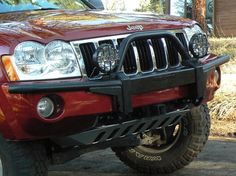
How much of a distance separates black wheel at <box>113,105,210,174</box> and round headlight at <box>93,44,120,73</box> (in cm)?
119

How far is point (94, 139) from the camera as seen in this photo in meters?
3.81

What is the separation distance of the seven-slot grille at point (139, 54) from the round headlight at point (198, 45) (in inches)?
2.8

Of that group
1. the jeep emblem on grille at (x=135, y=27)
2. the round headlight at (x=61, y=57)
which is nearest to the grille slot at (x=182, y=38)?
the jeep emblem on grille at (x=135, y=27)

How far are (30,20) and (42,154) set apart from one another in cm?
100

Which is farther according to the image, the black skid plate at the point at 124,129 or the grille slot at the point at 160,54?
the grille slot at the point at 160,54

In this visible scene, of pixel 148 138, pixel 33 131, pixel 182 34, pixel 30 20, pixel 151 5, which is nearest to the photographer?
pixel 33 131

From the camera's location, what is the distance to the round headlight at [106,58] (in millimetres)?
3730

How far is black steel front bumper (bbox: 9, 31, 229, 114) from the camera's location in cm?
354

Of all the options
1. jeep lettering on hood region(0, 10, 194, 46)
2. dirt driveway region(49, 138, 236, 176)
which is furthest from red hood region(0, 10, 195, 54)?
dirt driveway region(49, 138, 236, 176)

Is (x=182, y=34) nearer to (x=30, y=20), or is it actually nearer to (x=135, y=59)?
(x=135, y=59)

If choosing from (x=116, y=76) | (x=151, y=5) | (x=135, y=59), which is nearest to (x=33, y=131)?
(x=116, y=76)

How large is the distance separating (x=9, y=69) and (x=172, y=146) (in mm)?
2070

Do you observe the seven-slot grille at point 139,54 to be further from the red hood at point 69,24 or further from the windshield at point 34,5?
the windshield at point 34,5

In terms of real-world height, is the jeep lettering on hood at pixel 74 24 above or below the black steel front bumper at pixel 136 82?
above
